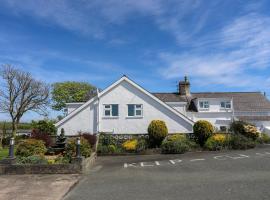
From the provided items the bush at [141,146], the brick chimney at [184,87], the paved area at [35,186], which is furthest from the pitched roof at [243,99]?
the paved area at [35,186]

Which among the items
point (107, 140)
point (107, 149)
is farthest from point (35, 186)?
point (107, 140)

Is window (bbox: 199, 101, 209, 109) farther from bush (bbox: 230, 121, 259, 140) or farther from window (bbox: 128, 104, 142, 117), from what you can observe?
bush (bbox: 230, 121, 259, 140)

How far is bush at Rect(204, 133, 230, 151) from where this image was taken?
84.7 ft

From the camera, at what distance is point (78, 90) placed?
251 feet

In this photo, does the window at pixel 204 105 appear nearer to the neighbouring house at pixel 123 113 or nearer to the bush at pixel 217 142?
the neighbouring house at pixel 123 113

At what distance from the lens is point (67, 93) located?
2965 inches

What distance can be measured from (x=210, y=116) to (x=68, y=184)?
34.5m

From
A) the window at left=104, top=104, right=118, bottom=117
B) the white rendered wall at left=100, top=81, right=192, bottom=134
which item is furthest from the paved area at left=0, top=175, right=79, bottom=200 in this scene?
the window at left=104, top=104, right=118, bottom=117

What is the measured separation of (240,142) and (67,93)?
54.3m

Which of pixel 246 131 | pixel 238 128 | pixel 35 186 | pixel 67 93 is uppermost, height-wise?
pixel 67 93

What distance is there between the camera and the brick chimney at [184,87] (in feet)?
158

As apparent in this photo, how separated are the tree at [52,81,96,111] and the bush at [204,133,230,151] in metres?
50.1

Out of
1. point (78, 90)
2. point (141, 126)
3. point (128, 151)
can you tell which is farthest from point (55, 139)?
point (78, 90)

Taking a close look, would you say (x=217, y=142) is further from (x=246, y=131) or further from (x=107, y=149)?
(x=107, y=149)
